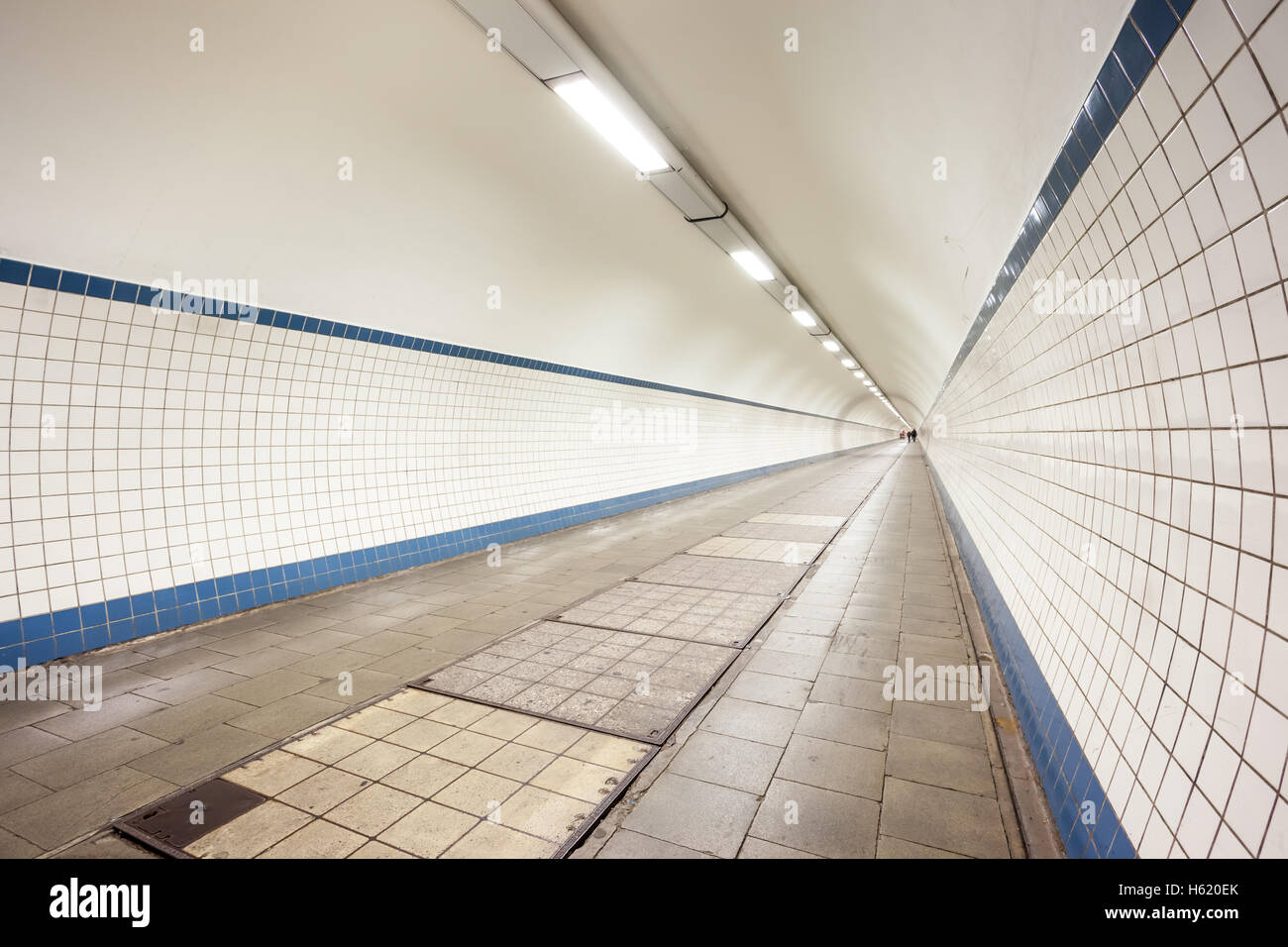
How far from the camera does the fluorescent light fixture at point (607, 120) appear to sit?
3.93m

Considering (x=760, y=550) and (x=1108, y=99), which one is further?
(x=760, y=550)

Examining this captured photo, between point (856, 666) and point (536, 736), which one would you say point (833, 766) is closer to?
point (856, 666)

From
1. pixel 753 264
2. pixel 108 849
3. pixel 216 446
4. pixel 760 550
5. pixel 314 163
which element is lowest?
pixel 108 849

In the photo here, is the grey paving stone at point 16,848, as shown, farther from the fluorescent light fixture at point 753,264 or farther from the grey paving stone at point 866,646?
the fluorescent light fixture at point 753,264

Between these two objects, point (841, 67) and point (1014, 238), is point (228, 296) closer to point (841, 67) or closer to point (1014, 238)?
point (841, 67)

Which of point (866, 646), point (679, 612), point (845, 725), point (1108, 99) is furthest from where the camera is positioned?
point (679, 612)

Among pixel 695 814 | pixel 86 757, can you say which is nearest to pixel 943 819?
pixel 695 814

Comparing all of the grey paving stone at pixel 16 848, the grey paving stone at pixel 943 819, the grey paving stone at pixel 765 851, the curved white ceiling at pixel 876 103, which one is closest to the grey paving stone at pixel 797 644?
the grey paving stone at pixel 943 819

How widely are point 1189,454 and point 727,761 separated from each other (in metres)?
2.42

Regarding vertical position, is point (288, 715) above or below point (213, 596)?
below

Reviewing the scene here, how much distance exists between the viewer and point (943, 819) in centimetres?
263

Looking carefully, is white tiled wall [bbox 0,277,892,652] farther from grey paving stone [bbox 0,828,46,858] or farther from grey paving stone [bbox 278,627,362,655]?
grey paving stone [bbox 0,828,46,858]

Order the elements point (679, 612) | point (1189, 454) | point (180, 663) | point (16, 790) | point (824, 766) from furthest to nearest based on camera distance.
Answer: point (679, 612) < point (180, 663) < point (824, 766) < point (16, 790) < point (1189, 454)

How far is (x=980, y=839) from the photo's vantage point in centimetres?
248
